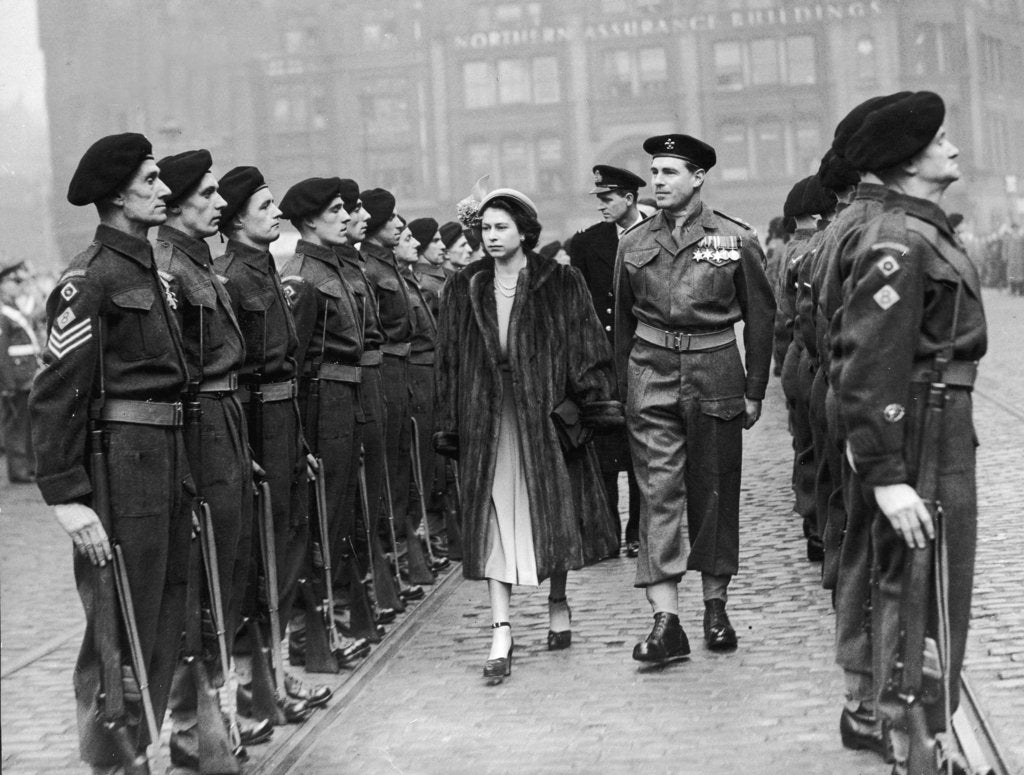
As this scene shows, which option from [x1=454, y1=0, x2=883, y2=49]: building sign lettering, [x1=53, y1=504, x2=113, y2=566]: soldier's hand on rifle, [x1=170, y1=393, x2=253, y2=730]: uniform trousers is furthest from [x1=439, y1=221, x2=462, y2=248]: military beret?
[x1=454, y1=0, x2=883, y2=49]: building sign lettering

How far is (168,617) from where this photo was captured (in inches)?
212

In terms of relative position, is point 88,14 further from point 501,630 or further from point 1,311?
point 501,630

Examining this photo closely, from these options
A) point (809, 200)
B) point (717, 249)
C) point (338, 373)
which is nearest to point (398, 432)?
point (338, 373)

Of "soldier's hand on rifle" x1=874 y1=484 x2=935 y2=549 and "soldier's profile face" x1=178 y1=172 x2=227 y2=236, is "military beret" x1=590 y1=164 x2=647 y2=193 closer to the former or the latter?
"soldier's profile face" x1=178 y1=172 x2=227 y2=236

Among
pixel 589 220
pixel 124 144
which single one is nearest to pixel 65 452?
pixel 124 144

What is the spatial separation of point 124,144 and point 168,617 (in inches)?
64.2

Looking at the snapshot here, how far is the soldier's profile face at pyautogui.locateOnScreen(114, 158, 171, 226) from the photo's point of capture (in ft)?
17.6

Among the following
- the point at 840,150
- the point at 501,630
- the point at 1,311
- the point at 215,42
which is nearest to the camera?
the point at 840,150

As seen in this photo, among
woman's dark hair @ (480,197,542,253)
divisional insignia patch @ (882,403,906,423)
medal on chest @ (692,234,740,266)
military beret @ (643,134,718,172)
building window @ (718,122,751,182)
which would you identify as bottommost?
divisional insignia patch @ (882,403,906,423)

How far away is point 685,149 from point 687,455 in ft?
4.63

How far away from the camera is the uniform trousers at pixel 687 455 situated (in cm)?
707

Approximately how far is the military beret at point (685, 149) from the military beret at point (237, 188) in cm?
179

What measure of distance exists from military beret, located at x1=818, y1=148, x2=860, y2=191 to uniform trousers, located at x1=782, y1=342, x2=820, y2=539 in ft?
5.01

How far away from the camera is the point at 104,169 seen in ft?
17.4
